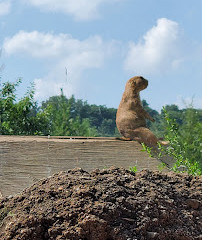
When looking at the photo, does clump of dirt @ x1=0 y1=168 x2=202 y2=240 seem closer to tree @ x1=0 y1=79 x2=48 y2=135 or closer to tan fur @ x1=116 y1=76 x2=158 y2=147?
tan fur @ x1=116 y1=76 x2=158 y2=147

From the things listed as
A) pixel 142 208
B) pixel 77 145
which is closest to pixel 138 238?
pixel 142 208

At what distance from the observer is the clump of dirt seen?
1.35 meters

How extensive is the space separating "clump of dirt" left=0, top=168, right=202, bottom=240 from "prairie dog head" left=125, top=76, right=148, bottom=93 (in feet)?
11.1

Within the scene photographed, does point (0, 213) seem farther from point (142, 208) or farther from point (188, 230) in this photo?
point (188, 230)

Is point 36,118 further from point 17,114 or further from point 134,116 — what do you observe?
point 134,116

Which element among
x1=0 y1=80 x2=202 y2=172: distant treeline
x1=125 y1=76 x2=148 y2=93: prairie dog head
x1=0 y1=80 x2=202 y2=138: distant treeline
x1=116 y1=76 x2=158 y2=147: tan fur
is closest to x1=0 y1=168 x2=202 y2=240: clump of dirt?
x1=116 y1=76 x2=158 y2=147: tan fur

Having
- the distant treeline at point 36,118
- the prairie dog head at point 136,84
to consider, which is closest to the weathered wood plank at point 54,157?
the prairie dog head at point 136,84

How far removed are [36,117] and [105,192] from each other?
664 centimetres

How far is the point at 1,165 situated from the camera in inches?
193

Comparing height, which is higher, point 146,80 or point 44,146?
point 146,80

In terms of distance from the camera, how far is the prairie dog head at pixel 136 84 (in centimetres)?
499

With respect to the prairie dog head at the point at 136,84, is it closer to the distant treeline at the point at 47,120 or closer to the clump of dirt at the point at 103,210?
the distant treeline at the point at 47,120

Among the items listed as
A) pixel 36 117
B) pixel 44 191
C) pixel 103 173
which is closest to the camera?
pixel 44 191

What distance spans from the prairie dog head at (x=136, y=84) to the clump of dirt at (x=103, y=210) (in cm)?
340
